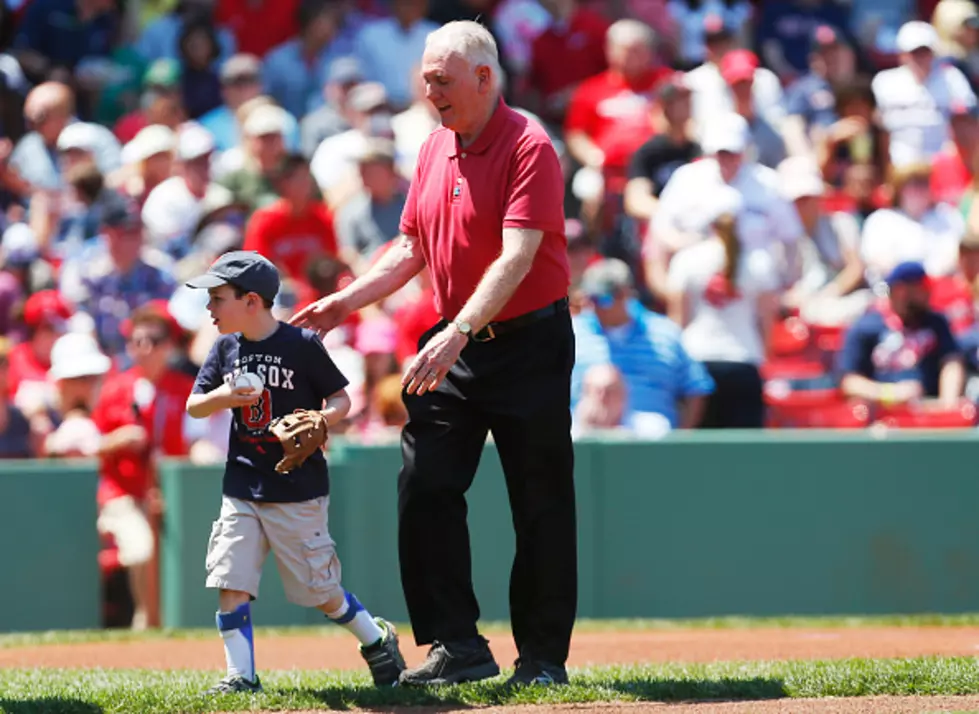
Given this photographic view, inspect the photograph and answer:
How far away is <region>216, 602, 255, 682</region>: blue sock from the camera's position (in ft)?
19.6

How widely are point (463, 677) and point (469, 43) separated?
219 cm

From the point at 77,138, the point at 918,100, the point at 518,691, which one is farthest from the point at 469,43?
the point at 918,100

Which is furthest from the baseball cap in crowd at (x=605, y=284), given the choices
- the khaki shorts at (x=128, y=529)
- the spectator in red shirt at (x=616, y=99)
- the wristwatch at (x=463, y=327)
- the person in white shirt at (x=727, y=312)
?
the wristwatch at (x=463, y=327)

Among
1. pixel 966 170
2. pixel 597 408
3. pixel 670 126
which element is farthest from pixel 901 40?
pixel 597 408

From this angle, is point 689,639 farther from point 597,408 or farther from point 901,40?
point 901,40

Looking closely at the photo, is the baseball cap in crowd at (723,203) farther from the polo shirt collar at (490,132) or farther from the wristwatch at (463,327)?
the wristwatch at (463,327)

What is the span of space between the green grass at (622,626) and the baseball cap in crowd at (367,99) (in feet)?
15.9

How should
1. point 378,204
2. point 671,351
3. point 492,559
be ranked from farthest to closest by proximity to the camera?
point 378,204 < point 671,351 < point 492,559

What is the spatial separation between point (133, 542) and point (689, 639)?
Answer: 3.16 meters

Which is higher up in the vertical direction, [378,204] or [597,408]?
A: [378,204]

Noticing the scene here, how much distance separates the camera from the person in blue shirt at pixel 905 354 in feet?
35.3

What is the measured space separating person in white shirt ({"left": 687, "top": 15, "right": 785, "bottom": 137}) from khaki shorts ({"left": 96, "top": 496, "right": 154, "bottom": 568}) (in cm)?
556

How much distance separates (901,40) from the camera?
14.0 m

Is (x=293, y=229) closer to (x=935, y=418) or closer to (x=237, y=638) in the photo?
(x=935, y=418)
